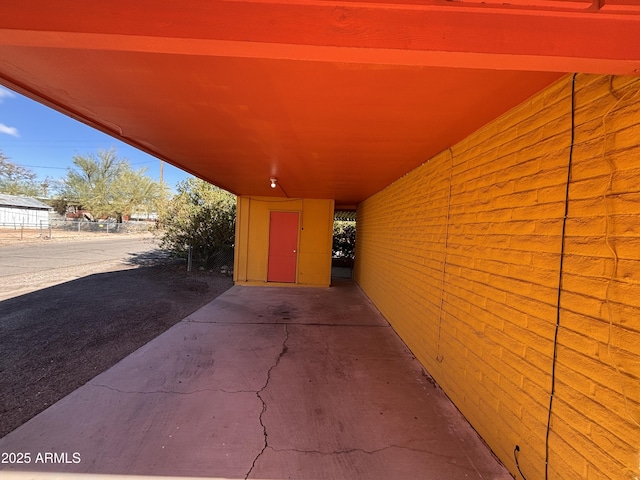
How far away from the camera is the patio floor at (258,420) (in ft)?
7.27

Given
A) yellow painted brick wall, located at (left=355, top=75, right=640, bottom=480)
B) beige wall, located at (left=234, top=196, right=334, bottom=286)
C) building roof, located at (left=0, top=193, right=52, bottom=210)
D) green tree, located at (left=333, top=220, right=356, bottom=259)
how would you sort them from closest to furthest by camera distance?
1. yellow painted brick wall, located at (left=355, top=75, right=640, bottom=480)
2. beige wall, located at (left=234, top=196, right=334, bottom=286)
3. green tree, located at (left=333, top=220, right=356, bottom=259)
4. building roof, located at (left=0, top=193, right=52, bottom=210)

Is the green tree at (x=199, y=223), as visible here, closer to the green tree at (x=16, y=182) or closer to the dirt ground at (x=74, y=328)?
the dirt ground at (x=74, y=328)

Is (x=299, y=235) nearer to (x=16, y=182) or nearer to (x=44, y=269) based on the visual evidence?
(x=44, y=269)

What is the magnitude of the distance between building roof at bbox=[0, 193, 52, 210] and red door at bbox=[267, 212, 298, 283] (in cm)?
4295

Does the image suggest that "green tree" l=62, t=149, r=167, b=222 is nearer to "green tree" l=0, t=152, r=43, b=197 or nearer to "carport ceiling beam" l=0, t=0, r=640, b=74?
"green tree" l=0, t=152, r=43, b=197

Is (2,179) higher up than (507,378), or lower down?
higher up

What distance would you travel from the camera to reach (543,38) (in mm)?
1225

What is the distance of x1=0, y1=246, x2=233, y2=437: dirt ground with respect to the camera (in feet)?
10.1

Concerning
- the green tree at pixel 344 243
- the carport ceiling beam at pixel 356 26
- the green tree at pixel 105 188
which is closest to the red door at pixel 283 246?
the green tree at pixel 344 243

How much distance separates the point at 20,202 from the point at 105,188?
13.0 meters

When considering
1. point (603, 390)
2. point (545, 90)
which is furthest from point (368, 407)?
point (545, 90)

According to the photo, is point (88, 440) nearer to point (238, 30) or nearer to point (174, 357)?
point (174, 357)

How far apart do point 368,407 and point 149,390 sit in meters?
2.28

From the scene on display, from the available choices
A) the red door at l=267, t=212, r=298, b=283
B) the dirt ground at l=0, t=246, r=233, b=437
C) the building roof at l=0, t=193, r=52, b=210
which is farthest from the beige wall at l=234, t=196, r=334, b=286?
the building roof at l=0, t=193, r=52, b=210
